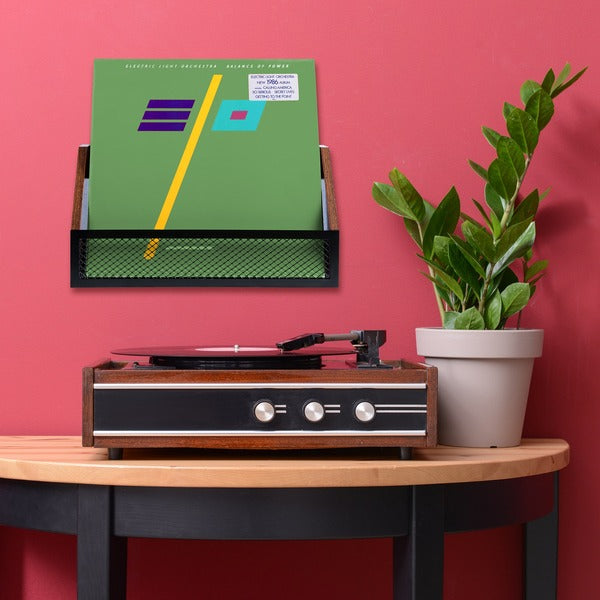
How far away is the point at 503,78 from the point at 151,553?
1.36 meters

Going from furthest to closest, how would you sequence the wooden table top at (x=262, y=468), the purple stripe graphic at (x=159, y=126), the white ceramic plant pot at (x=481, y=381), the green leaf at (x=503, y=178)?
1. the purple stripe graphic at (x=159, y=126)
2. the green leaf at (x=503, y=178)
3. the white ceramic plant pot at (x=481, y=381)
4. the wooden table top at (x=262, y=468)

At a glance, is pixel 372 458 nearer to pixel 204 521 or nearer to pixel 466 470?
pixel 466 470

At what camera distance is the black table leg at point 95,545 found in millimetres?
1351

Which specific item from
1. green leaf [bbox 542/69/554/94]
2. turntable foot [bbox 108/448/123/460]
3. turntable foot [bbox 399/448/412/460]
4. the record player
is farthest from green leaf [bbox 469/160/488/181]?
turntable foot [bbox 108/448/123/460]

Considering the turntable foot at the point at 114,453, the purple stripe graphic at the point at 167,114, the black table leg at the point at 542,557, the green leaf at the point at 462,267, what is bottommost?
the black table leg at the point at 542,557

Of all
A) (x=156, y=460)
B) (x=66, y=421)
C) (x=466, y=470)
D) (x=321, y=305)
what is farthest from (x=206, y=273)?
(x=466, y=470)

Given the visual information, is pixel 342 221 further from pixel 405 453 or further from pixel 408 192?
pixel 405 453

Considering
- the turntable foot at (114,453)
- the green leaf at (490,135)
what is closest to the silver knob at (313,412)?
the turntable foot at (114,453)

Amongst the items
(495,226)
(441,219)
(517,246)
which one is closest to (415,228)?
(441,219)

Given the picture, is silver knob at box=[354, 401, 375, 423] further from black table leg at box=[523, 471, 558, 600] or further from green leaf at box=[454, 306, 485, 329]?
black table leg at box=[523, 471, 558, 600]

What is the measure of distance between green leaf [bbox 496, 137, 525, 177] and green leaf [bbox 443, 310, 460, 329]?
322 mm

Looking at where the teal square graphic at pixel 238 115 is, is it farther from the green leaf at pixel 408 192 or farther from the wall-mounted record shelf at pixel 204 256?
the green leaf at pixel 408 192

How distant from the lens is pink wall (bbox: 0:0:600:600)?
6.26 ft

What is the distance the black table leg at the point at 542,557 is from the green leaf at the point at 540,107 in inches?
30.0
